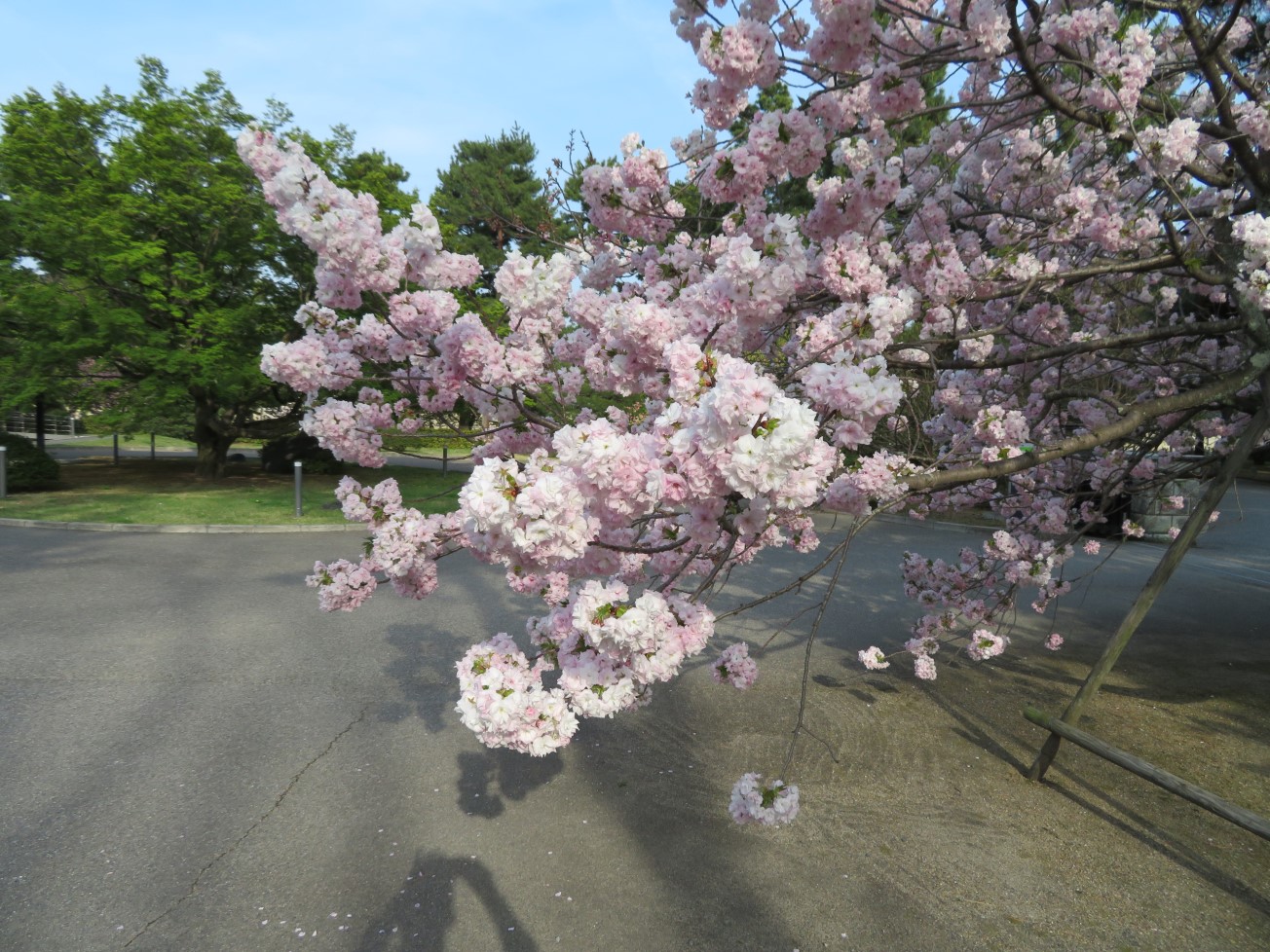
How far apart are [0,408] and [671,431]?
1765 centimetres

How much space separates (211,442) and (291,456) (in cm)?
277

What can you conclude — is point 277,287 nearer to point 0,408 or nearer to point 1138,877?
point 0,408

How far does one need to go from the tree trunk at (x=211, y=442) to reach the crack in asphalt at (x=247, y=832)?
644 inches

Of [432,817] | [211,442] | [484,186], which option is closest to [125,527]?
[211,442]

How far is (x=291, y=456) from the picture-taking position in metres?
21.1

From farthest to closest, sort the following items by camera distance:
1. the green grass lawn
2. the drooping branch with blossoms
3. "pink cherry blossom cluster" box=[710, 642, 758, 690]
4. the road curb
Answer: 1. the green grass lawn
2. the road curb
3. "pink cherry blossom cluster" box=[710, 642, 758, 690]
4. the drooping branch with blossoms

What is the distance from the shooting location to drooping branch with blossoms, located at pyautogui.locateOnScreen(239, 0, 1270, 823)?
2.15m

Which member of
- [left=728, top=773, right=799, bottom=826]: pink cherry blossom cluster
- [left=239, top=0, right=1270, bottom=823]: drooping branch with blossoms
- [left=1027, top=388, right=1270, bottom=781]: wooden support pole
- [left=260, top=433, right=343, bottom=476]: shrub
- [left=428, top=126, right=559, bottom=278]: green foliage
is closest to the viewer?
[left=239, top=0, right=1270, bottom=823]: drooping branch with blossoms

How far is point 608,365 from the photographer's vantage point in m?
3.21

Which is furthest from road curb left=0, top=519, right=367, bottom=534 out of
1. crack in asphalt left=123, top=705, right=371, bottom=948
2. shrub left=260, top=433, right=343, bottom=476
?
shrub left=260, top=433, right=343, bottom=476

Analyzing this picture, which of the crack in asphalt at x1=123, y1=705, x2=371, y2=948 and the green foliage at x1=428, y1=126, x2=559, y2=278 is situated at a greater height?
the green foliage at x1=428, y1=126, x2=559, y2=278

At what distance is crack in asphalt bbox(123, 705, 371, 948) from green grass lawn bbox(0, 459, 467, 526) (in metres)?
4.92

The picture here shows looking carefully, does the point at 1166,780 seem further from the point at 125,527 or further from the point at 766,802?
the point at 125,527

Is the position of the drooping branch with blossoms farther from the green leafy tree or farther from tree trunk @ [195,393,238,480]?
tree trunk @ [195,393,238,480]
